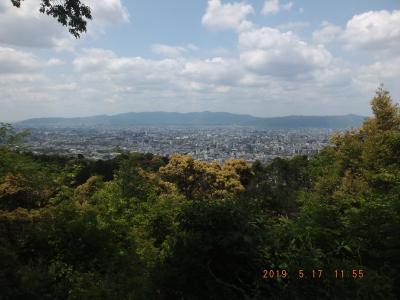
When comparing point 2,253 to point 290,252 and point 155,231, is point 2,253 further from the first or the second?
point 155,231

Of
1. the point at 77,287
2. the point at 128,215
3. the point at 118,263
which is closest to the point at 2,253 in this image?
the point at 77,287

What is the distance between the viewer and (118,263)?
6695 millimetres

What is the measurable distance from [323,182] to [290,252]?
17344mm

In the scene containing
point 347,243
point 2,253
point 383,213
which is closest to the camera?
point 2,253
